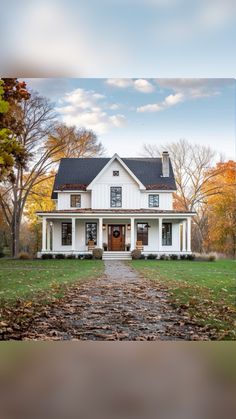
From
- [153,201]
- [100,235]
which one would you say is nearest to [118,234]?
[100,235]

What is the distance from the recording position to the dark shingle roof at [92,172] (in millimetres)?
7237

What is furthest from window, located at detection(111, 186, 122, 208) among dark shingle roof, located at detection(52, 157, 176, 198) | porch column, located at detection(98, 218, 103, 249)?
porch column, located at detection(98, 218, 103, 249)

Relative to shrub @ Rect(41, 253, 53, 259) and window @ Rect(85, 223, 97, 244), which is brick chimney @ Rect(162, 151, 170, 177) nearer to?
window @ Rect(85, 223, 97, 244)

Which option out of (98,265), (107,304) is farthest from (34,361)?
(98,265)

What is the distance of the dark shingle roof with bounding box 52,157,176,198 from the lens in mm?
7237

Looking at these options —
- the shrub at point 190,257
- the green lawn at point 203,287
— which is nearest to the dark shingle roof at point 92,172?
the shrub at point 190,257

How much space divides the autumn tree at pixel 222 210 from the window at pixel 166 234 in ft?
3.62

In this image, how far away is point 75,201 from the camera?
8805 millimetres

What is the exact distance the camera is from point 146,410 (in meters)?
3.37
